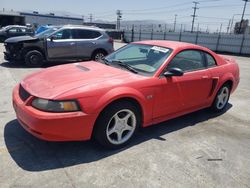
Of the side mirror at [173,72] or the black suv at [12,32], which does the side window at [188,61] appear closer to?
the side mirror at [173,72]

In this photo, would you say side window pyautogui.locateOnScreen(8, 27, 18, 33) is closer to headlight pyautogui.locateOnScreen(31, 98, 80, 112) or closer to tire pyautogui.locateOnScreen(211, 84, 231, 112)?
tire pyautogui.locateOnScreen(211, 84, 231, 112)

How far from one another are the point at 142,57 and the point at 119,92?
1202mm

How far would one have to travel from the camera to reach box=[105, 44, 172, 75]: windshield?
3.90 m

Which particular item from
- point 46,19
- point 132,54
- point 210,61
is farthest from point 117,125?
point 46,19

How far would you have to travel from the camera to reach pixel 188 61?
4395mm

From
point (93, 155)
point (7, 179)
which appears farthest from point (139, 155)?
point (7, 179)

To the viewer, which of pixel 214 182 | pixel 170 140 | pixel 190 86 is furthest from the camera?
pixel 190 86

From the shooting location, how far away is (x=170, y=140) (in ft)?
12.7

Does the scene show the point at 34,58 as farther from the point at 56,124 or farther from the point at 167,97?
the point at 56,124

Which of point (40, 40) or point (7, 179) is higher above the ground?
point (40, 40)

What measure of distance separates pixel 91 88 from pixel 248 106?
4.36m

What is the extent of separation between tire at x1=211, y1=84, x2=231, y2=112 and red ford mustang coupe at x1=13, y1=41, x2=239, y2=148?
0.11 metres

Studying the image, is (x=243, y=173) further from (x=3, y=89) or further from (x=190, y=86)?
(x=3, y=89)

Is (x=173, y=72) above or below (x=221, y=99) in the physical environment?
above
